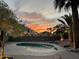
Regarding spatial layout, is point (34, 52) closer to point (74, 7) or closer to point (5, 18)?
point (74, 7)

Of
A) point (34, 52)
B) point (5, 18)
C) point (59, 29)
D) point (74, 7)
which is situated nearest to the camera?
point (5, 18)

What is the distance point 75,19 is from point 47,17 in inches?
333

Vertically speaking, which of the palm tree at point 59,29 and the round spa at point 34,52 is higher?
the palm tree at point 59,29

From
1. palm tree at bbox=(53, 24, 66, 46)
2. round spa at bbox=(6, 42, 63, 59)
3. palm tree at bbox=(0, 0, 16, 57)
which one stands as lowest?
round spa at bbox=(6, 42, 63, 59)

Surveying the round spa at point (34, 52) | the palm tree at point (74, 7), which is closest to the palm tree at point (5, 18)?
the round spa at point (34, 52)

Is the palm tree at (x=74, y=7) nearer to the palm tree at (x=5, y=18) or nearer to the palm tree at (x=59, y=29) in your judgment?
the palm tree at (x=5, y=18)

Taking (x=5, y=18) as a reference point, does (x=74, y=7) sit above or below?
above

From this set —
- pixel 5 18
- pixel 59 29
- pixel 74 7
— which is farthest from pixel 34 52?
pixel 59 29

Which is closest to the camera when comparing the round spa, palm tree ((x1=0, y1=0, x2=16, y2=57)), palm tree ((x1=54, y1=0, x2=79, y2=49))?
palm tree ((x1=0, y1=0, x2=16, y2=57))

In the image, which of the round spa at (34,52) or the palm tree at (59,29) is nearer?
the round spa at (34,52)

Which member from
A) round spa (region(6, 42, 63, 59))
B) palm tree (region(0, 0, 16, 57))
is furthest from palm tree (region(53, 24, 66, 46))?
palm tree (region(0, 0, 16, 57))

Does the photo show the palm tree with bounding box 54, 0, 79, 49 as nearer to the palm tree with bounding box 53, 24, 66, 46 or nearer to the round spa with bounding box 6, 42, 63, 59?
the round spa with bounding box 6, 42, 63, 59

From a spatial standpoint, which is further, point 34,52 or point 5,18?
point 34,52

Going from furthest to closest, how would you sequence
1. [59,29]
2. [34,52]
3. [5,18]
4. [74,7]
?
1. [59,29]
2. [74,7]
3. [34,52]
4. [5,18]
